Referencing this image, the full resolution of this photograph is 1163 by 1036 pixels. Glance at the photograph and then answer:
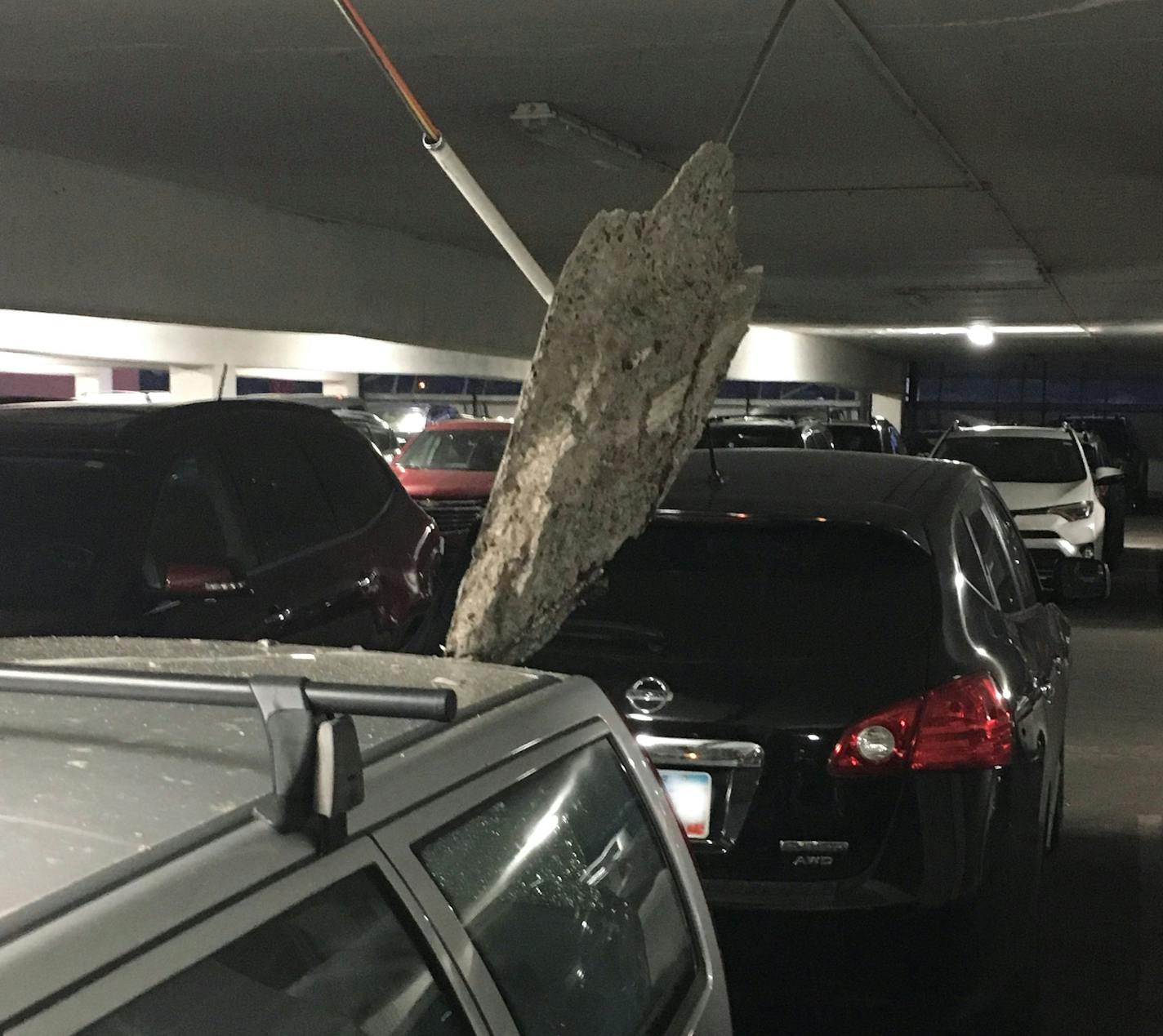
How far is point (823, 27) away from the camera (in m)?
7.01

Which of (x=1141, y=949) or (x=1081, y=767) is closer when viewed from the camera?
(x=1141, y=949)

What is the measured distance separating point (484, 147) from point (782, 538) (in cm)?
611

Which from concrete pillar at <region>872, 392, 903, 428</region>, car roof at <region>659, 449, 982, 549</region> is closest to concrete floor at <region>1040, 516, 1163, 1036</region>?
car roof at <region>659, 449, 982, 549</region>

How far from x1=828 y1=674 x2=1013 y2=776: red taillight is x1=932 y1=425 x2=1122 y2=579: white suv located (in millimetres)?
11149

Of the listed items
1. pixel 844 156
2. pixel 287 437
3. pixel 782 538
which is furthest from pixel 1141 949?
pixel 844 156

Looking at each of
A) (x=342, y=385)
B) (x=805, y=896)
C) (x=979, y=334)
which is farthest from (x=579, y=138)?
(x=342, y=385)

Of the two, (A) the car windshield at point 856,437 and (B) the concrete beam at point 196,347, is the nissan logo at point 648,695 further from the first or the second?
(B) the concrete beam at point 196,347

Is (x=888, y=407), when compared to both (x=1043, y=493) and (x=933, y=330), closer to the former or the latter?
(x=933, y=330)

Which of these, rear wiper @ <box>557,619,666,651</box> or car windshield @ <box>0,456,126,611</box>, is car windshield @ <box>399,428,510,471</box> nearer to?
car windshield @ <box>0,456,126,611</box>

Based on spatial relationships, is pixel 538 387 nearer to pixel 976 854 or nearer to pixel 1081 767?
pixel 976 854

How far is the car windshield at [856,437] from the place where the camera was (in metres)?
20.2

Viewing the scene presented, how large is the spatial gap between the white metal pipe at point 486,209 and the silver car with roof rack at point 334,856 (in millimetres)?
1559

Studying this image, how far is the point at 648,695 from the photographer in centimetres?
423

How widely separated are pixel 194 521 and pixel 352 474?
4.59ft
